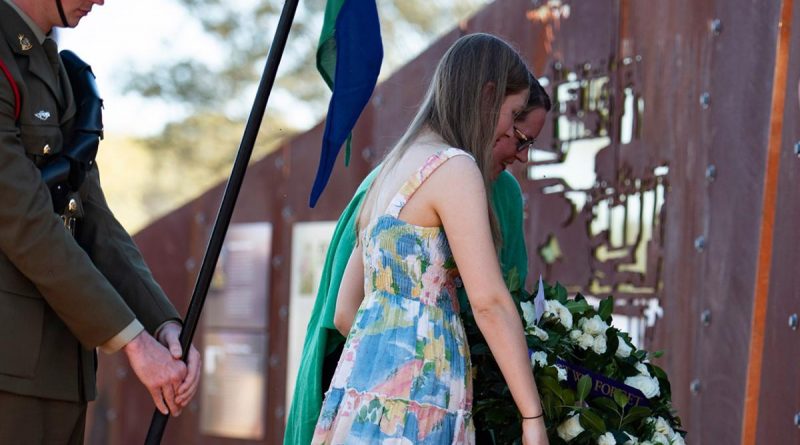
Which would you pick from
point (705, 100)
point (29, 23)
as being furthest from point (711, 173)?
point (29, 23)

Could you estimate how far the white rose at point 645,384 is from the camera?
2.60 m

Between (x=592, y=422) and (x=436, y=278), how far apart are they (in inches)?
17.2

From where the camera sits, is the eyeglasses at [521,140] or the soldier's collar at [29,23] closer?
the soldier's collar at [29,23]

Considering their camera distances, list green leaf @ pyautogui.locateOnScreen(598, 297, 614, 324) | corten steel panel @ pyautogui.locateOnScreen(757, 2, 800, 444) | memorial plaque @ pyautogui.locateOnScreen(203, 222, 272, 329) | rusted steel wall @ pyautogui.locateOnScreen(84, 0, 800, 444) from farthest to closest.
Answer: memorial plaque @ pyautogui.locateOnScreen(203, 222, 272, 329) < rusted steel wall @ pyautogui.locateOnScreen(84, 0, 800, 444) < corten steel panel @ pyautogui.locateOnScreen(757, 2, 800, 444) < green leaf @ pyautogui.locateOnScreen(598, 297, 614, 324)

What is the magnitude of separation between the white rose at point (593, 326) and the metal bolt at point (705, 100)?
1.22m

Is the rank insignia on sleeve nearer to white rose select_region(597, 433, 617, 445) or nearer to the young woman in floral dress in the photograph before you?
the young woman in floral dress

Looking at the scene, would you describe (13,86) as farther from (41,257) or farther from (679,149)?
(679,149)

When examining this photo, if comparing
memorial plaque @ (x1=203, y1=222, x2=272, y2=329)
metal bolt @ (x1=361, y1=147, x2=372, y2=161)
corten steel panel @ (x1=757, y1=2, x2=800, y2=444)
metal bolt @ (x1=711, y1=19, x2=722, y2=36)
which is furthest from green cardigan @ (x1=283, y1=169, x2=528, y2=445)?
memorial plaque @ (x1=203, y1=222, x2=272, y2=329)

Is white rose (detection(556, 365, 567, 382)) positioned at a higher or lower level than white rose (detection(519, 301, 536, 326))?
lower

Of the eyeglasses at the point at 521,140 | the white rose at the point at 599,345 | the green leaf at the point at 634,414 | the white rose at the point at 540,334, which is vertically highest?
the eyeglasses at the point at 521,140

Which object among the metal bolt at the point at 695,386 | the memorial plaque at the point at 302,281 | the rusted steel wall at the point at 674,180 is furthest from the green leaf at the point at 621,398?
the memorial plaque at the point at 302,281

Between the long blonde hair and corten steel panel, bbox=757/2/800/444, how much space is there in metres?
1.04

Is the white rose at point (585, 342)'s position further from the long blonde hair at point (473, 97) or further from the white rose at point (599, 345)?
the long blonde hair at point (473, 97)

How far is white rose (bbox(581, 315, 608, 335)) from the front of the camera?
105 inches
